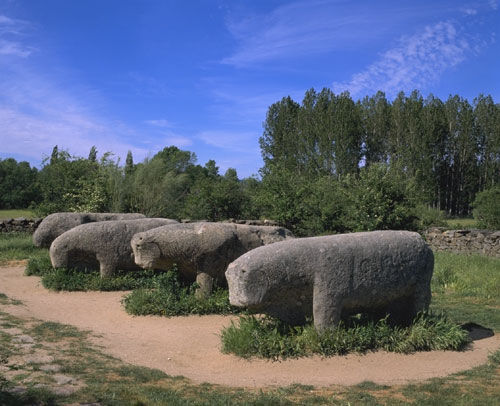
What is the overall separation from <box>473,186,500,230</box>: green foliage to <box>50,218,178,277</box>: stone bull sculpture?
17.7 metres

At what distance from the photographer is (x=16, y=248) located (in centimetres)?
1892

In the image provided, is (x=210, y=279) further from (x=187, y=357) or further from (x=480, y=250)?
(x=480, y=250)

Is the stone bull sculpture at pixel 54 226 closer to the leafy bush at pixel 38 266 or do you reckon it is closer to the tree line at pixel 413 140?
the leafy bush at pixel 38 266

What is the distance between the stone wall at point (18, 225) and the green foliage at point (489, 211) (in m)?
21.4

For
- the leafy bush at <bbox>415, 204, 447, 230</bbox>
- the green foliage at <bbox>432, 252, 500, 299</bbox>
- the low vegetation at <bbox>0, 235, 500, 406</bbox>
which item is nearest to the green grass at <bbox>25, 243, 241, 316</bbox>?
the low vegetation at <bbox>0, 235, 500, 406</bbox>

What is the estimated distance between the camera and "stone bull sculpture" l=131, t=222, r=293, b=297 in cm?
1028

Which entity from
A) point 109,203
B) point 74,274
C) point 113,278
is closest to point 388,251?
point 113,278

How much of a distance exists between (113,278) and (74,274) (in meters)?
1.16

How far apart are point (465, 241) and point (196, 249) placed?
41.6ft

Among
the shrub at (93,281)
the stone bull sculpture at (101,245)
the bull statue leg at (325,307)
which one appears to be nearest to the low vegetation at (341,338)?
the bull statue leg at (325,307)

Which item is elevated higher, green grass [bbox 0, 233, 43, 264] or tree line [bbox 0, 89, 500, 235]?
tree line [bbox 0, 89, 500, 235]

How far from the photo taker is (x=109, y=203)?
77.7 feet

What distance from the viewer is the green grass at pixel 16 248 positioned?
17.6 metres

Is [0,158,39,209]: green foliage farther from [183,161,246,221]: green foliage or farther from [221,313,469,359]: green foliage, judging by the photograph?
[221,313,469,359]: green foliage
